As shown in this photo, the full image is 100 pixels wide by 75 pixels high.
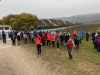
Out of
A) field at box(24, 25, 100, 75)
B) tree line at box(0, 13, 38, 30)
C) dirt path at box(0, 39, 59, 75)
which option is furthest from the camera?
tree line at box(0, 13, 38, 30)

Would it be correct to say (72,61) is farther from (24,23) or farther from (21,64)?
(24,23)

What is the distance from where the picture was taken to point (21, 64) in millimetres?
16812

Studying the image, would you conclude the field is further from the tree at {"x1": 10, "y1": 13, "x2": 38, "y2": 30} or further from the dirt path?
the tree at {"x1": 10, "y1": 13, "x2": 38, "y2": 30}

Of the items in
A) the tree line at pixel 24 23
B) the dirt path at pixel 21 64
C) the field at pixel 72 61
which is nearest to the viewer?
the dirt path at pixel 21 64

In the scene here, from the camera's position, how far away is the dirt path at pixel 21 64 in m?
15.0

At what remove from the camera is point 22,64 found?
16.8 metres

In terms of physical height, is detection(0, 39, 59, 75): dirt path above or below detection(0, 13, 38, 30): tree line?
below

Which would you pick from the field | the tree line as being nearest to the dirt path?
the field

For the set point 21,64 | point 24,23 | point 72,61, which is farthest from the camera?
point 24,23

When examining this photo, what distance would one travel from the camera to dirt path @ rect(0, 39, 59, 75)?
15.0 metres

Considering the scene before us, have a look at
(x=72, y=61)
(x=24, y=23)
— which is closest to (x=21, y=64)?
(x=72, y=61)

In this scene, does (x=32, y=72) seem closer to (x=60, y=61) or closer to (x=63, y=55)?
(x=60, y=61)

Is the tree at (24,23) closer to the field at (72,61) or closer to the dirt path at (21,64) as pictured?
the field at (72,61)

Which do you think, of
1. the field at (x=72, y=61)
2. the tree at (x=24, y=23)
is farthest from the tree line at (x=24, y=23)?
the field at (x=72, y=61)
